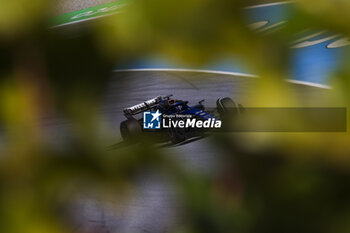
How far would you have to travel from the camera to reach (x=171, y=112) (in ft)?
0.83

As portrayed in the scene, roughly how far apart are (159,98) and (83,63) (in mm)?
80

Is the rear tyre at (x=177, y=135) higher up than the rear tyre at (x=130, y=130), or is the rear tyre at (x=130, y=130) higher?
the rear tyre at (x=130, y=130)

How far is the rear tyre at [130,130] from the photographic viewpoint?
22 cm

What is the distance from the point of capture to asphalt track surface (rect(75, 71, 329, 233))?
0.64 ft

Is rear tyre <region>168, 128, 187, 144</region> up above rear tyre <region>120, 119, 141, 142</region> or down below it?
below

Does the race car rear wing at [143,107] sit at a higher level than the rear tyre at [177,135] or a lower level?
higher

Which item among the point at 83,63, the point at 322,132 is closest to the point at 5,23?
the point at 83,63

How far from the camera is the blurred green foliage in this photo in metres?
0.18

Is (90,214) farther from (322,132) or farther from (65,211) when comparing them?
(322,132)

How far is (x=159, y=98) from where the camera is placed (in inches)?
10.3

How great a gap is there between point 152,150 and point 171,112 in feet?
0.16

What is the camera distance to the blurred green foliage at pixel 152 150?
18cm

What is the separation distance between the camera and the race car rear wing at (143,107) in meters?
0.24

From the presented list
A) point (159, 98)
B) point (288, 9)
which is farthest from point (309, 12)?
point (159, 98)
